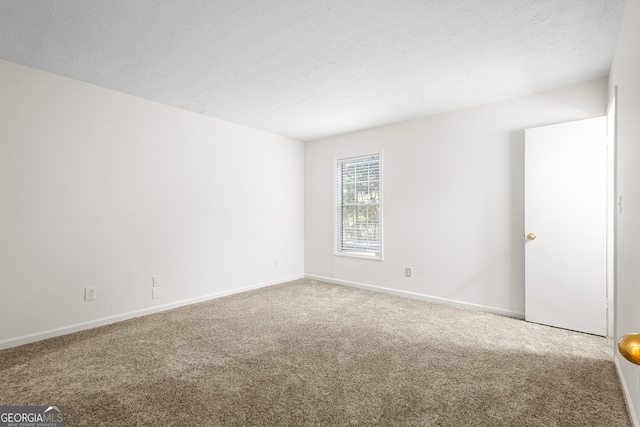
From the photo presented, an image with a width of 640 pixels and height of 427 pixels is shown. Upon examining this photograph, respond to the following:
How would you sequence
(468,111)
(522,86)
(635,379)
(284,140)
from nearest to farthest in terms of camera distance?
(635,379)
(522,86)
(468,111)
(284,140)

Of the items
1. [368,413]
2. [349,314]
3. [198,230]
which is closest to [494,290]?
[349,314]

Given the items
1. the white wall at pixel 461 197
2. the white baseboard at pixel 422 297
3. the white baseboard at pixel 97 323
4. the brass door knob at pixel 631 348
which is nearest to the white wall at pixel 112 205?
the white baseboard at pixel 97 323

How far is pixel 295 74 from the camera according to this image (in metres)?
2.85

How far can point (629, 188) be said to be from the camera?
69.0 inches

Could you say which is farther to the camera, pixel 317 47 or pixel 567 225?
pixel 567 225

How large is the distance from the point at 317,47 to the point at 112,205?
101 inches

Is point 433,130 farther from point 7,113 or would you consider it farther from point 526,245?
point 7,113

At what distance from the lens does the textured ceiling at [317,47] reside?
1954mm

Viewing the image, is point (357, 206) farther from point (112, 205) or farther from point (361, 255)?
point (112, 205)

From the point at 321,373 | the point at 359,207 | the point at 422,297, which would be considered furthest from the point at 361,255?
the point at 321,373

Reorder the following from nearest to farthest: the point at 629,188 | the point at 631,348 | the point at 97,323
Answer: the point at 631,348 < the point at 629,188 < the point at 97,323

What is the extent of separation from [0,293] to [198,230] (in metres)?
1.82

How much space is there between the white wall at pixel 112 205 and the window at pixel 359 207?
124 centimetres

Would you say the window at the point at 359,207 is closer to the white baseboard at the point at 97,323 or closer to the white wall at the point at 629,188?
the white baseboard at the point at 97,323
